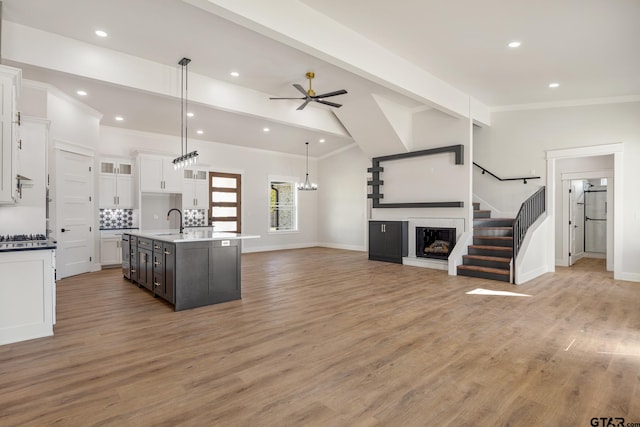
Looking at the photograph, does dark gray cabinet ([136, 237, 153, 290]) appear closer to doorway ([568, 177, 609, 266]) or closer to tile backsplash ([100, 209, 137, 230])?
tile backsplash ([100, 209, 137, 230])

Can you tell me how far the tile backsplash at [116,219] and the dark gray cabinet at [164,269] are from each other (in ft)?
12.0

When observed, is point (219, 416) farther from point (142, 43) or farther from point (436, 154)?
point (436, 154)

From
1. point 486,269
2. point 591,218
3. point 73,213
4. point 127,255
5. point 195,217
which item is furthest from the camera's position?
point 591,218

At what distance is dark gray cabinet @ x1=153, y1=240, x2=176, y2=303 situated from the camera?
425cm

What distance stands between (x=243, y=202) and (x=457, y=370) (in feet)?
27.5

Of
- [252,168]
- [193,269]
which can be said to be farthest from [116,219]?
[193,269]

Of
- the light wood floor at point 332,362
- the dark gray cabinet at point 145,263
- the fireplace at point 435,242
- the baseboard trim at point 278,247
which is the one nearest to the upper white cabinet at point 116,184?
the dark gray cabinet at point 145,263

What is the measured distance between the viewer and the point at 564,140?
6691mm

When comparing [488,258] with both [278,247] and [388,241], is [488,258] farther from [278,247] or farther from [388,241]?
[278,247]

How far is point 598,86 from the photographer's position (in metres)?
5.70

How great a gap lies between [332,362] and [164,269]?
2832 millimetres

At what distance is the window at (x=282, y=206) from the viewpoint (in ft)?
36.0

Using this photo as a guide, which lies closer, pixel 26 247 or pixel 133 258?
pixel 26 247

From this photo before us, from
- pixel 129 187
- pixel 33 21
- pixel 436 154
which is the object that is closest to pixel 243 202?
pixel 129 187
